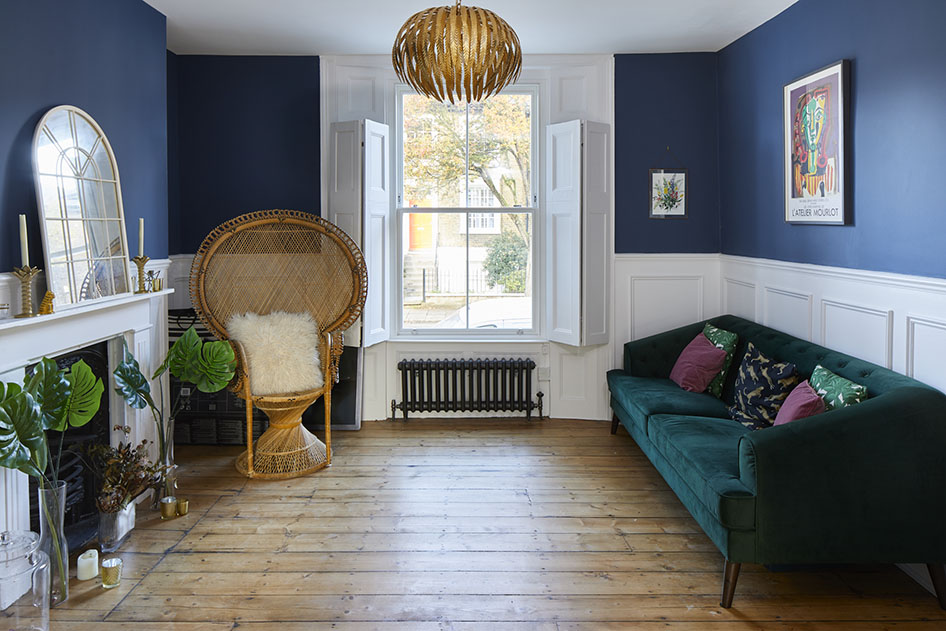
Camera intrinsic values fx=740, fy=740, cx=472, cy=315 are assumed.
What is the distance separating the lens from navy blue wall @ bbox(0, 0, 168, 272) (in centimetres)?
298

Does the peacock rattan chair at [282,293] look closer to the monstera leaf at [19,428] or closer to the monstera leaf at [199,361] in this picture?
the monstera leaf at [199,361]

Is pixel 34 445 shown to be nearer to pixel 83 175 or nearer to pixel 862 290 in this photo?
pixel 83 175

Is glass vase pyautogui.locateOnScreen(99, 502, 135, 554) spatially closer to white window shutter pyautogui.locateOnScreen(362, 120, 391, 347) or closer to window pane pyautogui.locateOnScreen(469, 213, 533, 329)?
white window shutter pyautogui.locateOnScreen(362, 120, 391, 347)

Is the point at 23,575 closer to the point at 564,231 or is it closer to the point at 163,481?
the point at 163,481

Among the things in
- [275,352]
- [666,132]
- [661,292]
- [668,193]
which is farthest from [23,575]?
[666,132]

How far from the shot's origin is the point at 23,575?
2.68 metres

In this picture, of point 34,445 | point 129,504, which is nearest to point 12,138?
point 34,445

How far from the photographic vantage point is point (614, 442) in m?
5.12

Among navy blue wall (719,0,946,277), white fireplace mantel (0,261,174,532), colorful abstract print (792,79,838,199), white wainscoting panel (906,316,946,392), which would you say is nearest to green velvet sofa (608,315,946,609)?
white wainscoting panel (906,316,946,392)

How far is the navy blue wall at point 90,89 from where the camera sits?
2.98 meters

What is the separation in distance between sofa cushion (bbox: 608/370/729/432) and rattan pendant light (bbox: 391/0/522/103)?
7.33 ft

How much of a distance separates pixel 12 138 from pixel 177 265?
256 cm

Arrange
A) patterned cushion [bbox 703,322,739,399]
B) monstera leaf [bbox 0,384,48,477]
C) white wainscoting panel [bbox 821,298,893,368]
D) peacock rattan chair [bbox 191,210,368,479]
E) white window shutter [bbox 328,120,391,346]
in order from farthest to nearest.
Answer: white window shutter [bbox 328,120,391,346]
patterned cushion [bbox 703,322,739,399]
peacock rattan chair [bbox 191,210,368,479]
white wainscoting panel [bbox 821,298,893,368]
monstera leaf [bbox 0,384,48,477]

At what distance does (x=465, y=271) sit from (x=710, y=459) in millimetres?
2949
